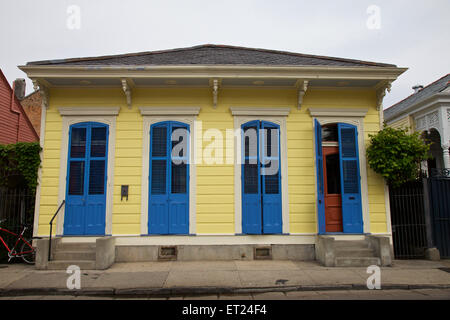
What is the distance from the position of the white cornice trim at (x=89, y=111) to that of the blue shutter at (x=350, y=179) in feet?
19.9

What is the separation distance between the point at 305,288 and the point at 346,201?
301 cm

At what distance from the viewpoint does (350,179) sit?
24.3 feet

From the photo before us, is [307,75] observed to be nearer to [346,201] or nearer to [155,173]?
[346,201]

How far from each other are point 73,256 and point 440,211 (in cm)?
946

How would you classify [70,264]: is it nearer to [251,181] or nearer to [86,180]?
[86,180]

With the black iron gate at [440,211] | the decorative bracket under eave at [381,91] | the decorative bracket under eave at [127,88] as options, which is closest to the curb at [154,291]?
the black iron gate at [440,211]

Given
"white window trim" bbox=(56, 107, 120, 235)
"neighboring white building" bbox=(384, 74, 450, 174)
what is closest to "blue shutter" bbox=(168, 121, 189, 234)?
"white window trim" bbox=(56, 107, 120, 235)

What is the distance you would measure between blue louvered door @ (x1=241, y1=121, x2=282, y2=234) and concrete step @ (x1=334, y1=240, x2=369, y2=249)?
4.88ft

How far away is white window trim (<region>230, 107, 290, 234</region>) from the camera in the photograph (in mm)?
7180

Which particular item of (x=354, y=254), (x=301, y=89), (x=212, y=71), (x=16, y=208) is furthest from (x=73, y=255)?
(x=301, y=89)

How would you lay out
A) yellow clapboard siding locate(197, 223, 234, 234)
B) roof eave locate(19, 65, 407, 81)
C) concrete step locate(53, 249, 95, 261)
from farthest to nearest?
yellow clapboard siding locate(197, 223, 234, 234), roof eave locate(19, 65, 407, 81), concrete step locate(53, 249, 95, 261)

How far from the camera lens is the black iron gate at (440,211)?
24.5 ft

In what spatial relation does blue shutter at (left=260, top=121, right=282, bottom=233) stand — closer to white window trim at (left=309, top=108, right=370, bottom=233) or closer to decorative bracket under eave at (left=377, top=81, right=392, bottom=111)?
white window trim at (left=309, top=108, right=370, bottom=233)
